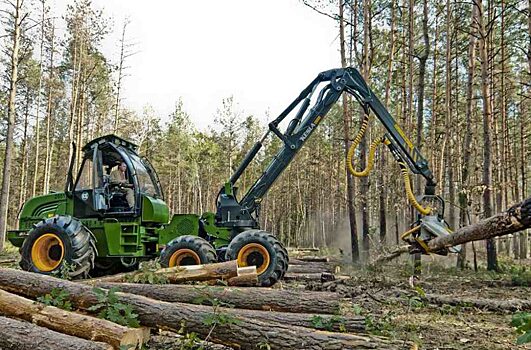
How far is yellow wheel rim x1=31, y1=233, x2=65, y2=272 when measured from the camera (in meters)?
8.09

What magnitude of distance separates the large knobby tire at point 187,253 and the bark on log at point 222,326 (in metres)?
3.29

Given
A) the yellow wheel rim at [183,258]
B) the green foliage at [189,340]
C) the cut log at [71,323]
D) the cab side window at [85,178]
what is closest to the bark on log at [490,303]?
the yellow wheel rim at [183,258]

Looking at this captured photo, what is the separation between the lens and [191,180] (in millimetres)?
46938

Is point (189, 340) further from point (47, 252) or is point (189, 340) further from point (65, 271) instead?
point (47, 252)

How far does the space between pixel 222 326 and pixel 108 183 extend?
17.9 feet

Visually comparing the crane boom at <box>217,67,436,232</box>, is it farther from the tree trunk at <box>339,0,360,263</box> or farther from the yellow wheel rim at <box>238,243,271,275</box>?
the tree trunk at <box>339,0,360,263</box>

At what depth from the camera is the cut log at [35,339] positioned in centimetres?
381

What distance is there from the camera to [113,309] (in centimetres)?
464

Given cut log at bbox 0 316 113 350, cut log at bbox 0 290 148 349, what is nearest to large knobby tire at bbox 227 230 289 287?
cut log at bbox 0 290 148 349

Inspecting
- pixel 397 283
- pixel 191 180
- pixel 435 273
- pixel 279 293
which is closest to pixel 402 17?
pixel 435 273

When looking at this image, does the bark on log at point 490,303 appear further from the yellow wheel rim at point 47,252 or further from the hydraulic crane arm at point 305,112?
the yellow wheel rim at point 47,252

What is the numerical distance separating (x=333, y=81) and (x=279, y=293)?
5.81 metres

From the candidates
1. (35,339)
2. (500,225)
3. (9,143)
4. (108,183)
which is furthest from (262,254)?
(9,143)

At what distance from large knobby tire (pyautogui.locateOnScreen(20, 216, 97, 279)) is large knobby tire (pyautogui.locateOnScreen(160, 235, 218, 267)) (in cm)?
131
